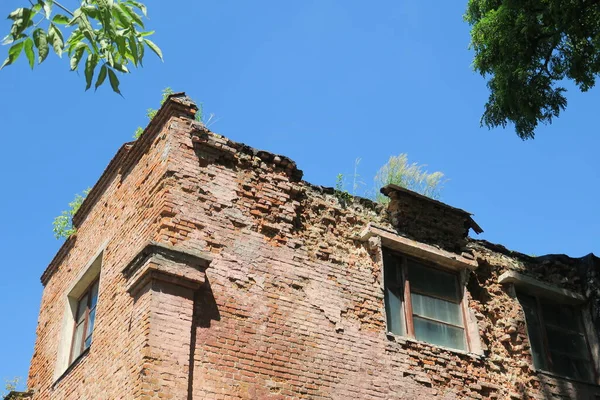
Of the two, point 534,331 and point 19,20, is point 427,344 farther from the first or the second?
point 19,20

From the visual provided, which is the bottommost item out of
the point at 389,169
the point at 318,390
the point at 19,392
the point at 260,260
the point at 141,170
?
the point at 318,390

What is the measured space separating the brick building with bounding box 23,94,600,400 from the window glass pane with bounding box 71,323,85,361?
0.05 m

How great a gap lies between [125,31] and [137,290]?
156 inches

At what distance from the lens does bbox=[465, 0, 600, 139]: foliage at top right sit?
10539 millimetres

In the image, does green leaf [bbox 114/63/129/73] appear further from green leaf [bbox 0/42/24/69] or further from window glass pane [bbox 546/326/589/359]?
window glass pane [bbox 546/326/589/359]

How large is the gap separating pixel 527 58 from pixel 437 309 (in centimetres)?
411

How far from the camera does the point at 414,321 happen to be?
9.95 m

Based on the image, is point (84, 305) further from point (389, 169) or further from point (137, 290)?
point (389, 169)

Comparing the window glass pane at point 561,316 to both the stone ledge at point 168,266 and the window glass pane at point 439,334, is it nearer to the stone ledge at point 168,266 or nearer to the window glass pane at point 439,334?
the window glass pane at point 439,334

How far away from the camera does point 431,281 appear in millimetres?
10531

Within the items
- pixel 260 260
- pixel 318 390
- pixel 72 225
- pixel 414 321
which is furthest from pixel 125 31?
pixel 72 225

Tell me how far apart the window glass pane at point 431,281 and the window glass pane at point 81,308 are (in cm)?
489

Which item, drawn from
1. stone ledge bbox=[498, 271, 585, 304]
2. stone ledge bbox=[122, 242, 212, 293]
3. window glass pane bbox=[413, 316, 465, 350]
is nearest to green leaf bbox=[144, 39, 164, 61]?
stone ledge bbox=[122, 242, 212, 293]

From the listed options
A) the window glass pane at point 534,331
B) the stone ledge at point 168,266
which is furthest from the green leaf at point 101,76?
the window glass pane at point 534,331
